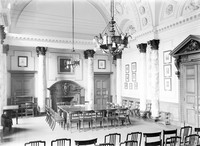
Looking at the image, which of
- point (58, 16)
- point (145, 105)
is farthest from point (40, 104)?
point (145, 105)

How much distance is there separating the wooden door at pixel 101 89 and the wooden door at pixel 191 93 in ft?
23.8

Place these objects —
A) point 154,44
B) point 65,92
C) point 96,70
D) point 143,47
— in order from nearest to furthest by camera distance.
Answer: point 154,44
point 143,47
point 65,92
point 96,70

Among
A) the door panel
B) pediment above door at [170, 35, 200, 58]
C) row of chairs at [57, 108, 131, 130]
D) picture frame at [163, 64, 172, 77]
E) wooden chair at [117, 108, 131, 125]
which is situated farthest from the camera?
picture frame at [163, 64, 172, 77]

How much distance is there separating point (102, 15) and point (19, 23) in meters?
5.46

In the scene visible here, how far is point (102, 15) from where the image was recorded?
516 inches

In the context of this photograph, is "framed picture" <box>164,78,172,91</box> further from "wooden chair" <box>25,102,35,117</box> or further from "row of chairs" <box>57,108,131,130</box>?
"wooden chair" <box>25,102,35,117</box>

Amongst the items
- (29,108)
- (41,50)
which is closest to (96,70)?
(41,50)

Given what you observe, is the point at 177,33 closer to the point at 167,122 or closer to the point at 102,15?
the point at 167,122

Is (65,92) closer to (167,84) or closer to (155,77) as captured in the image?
(155,77)

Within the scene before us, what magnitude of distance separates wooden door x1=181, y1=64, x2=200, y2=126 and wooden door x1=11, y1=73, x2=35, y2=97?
9.37 m

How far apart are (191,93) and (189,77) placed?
0.68 meters

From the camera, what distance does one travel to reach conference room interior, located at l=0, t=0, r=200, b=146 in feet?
25.4

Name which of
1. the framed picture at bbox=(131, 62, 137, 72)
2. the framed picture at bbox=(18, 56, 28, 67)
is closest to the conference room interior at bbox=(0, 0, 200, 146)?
the framed picture at bbox=(18, 56, 28, 67)

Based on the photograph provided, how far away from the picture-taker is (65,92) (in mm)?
13094
